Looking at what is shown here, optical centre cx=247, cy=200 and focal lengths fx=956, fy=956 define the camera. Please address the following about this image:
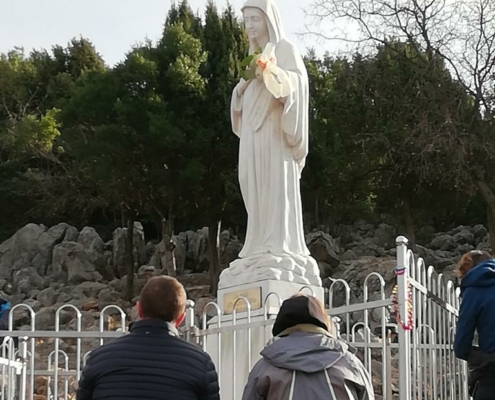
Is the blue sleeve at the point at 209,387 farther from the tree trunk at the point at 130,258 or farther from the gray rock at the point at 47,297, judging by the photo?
the gray rock at the point at 47,297

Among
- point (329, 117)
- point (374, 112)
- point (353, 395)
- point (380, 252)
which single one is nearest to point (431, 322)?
point (353, 395)

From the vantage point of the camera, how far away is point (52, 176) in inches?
A: 1297

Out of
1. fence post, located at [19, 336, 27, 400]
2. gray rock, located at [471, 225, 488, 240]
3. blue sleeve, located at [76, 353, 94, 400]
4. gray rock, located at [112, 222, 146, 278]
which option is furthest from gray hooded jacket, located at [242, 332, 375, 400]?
gray rock, located at [471, 225, 488, 240]

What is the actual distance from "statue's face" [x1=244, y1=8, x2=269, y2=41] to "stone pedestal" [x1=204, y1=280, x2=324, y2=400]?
232 centimetres

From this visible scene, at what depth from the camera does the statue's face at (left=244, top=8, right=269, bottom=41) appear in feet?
28.2

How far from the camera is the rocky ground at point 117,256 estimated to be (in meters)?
28.0

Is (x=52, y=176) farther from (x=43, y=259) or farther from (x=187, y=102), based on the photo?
(x=187, y=102)

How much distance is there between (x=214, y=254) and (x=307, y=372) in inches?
907

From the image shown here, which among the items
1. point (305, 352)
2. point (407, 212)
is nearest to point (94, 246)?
point (407, 212)

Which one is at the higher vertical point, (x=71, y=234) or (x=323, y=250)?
(x=71, y=234)

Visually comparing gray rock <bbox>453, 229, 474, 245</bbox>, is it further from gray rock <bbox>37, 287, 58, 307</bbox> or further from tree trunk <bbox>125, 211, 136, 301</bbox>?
gray rock <bbox>37, 287, 58, 307</bbox>

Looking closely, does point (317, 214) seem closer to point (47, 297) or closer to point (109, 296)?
point (109, 296)

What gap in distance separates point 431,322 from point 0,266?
2588 cm

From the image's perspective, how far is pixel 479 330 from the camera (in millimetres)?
6137
